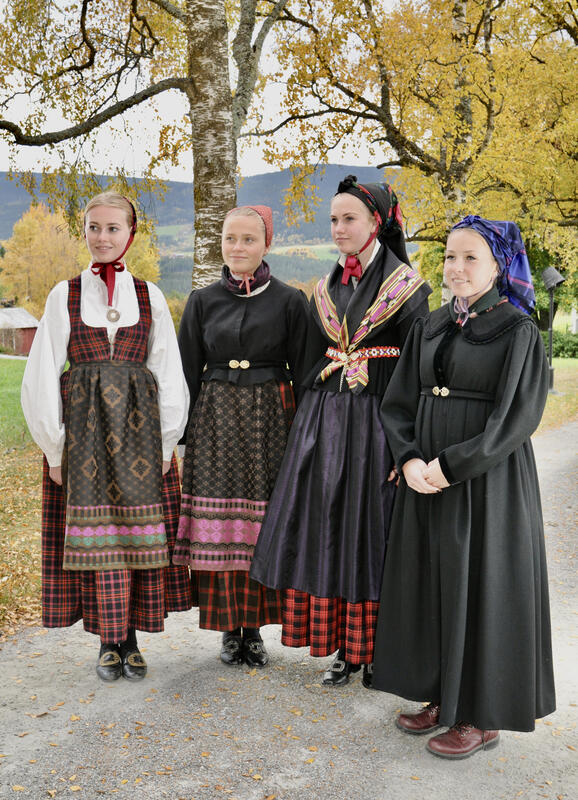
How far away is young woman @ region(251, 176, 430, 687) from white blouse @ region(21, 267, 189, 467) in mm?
564

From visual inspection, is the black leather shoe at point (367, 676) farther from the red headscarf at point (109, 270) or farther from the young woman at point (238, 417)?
the red headscarf at point (109, 270)

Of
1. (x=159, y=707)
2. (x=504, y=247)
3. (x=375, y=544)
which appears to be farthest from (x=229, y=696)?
(x=504, y=247)

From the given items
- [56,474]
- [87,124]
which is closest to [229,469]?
[56,474]

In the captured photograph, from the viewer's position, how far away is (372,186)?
3354mm

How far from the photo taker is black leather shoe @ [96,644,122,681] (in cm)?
355

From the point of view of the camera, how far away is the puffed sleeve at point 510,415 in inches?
108

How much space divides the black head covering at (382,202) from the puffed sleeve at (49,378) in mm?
1312

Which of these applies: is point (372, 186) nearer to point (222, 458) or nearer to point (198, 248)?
point (222, 458)

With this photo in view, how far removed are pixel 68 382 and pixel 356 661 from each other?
1.75 m

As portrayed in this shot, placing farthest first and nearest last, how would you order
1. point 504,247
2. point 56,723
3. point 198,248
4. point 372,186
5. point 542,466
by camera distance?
point 542,466
point 198,248
point 372,186
point 56,723
point 504,247

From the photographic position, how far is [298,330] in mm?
3619

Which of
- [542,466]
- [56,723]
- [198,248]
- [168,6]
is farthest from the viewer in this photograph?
[542,466]

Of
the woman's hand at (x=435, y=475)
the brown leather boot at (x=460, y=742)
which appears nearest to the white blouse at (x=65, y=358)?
the woman's hand at (x=435, y=475)

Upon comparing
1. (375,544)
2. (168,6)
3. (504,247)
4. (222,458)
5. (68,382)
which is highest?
(168,6)
